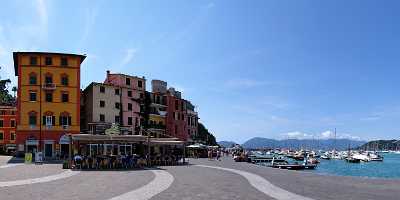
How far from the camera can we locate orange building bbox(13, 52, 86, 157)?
63750 millimetres

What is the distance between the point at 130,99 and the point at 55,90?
68.6ft

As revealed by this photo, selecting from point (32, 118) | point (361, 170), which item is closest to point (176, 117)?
point (32, 118)

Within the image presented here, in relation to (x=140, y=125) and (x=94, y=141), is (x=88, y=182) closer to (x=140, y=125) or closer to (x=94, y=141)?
(x=94, y=141)

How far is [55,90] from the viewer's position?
215 ft

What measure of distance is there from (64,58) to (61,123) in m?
9.13

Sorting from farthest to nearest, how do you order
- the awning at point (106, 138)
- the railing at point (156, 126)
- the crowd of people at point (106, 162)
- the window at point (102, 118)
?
the railing at point (156, 126)
the window at point (102, 118)
the awning at point (106, 138)
the crowd of people at point (106, 162)

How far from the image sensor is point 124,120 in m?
83.9

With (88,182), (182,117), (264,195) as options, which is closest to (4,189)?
(88,182)

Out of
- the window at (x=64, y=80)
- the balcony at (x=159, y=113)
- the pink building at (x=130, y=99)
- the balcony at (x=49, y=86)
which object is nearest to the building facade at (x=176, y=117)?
the balcony at (x=159, y=113)

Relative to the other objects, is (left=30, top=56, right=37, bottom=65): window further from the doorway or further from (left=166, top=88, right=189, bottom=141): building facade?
(left=166, top=88, right=189, bottom=141): building facade

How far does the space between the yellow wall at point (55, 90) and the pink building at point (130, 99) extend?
16.2m

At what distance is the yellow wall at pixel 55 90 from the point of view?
64250 millimetres

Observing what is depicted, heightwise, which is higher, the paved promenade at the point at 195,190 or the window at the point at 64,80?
the window at the point at 64,80

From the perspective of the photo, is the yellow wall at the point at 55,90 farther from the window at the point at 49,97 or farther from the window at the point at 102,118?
the window at the point at 102,118
